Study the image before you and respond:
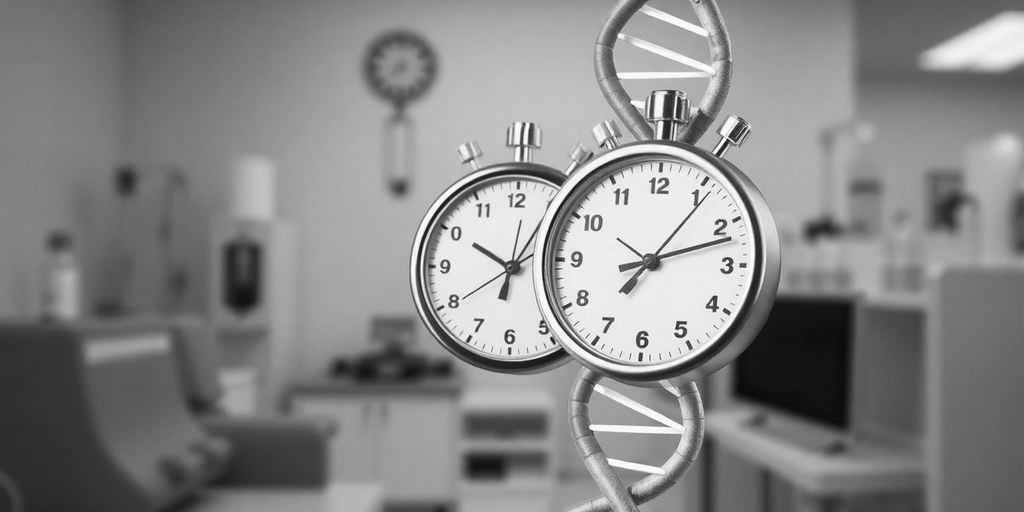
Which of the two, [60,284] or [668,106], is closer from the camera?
[668,106]

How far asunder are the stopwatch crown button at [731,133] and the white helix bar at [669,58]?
11mm

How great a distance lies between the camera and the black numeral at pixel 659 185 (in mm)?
490

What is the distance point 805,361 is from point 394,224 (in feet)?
8.24

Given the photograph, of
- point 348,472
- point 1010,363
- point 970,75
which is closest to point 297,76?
point 348,472

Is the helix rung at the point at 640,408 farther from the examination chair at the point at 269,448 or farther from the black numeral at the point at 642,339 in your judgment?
the examination chair at the point at 269,448

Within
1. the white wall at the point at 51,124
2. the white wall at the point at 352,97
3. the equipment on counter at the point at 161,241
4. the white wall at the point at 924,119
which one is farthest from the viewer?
the white wall at the point at 924,119

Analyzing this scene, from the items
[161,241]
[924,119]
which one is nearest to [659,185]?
[161,241]

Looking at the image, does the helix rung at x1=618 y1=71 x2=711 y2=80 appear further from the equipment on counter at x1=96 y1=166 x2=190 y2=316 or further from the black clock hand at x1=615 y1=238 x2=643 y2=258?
the equipment on counter at x1=96 y1=166 x2=190 y2=316

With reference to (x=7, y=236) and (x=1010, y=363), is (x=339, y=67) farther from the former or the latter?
(x=1010, y=363)

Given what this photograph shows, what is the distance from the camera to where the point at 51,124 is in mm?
3598

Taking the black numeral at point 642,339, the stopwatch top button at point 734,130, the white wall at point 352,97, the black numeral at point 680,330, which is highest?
the white wall at point 352,97

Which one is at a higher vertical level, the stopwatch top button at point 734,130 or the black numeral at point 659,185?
the stopwatch top button at point 734,130

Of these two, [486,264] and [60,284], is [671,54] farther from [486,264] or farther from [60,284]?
[60,284]

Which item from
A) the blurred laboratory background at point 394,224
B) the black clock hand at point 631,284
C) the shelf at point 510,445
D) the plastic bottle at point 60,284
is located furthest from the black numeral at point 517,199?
the shelf at point 510,445
